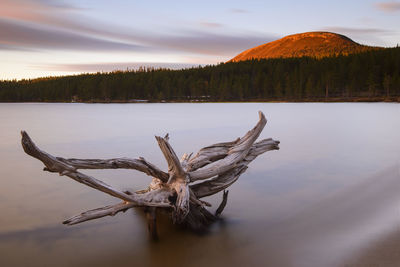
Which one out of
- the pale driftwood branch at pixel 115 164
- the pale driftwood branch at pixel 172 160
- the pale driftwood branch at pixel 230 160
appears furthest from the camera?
the pale driftwood branch at pixel 230 160

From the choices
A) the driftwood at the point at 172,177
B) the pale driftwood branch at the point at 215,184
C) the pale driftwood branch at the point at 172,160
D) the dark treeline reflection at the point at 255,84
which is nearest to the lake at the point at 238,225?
the driftwood at the point at 172,177

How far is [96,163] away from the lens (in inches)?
154

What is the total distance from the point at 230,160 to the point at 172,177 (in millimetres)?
999

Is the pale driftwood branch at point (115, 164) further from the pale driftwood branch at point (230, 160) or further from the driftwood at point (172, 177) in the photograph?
the pale driftwood branch at point (230, 160)

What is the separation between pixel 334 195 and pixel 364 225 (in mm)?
1573

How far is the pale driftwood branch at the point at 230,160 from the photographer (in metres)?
4.68

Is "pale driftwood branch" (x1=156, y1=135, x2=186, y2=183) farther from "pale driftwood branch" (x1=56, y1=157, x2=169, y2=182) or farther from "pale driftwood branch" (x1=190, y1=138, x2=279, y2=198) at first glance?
"pale driftwood branch" (x1=190, y1=138, x2=279, y2=198)

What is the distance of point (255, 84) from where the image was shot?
96.1 m

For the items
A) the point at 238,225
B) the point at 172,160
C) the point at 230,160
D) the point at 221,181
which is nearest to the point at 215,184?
the point at 221,181

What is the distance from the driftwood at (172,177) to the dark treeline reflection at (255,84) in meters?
75.2

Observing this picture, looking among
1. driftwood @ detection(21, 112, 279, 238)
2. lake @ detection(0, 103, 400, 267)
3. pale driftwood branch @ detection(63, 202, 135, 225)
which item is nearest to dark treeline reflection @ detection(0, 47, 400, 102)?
lake @ detection(0, 103, 400, 267)

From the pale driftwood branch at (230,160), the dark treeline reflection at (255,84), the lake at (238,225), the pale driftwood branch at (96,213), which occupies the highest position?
the dark treeline reflection at (255,84)

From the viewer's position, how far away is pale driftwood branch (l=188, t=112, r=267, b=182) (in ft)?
15.4

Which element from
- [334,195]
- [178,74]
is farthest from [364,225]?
[178,74]
